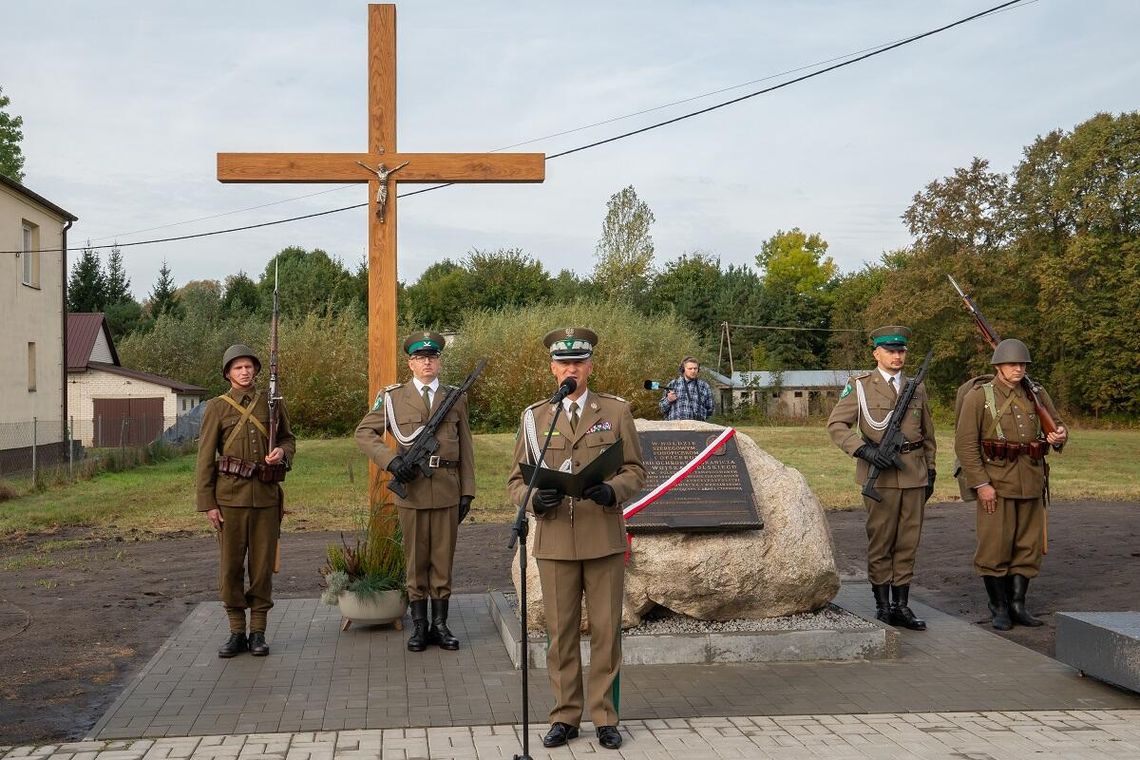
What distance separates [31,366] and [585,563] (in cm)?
2641

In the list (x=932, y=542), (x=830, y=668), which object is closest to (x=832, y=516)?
(x=932, y=542)

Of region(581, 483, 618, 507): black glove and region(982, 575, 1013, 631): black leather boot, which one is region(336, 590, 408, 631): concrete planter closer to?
region(581, 483, 618, 507): black glove

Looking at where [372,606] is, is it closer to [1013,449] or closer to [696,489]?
[696,489]

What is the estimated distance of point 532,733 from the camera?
5.92 metres

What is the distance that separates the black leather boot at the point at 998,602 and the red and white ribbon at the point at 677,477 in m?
2.38

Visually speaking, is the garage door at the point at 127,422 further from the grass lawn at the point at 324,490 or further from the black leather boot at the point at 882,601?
the black leather boot at the point at 882,601

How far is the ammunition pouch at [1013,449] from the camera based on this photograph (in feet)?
28.2

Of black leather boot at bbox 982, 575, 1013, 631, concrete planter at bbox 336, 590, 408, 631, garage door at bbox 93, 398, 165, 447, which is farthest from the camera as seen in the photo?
garage door at bbox 93, 398, 165, 447

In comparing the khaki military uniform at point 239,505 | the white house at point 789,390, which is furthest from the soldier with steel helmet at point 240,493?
the white house at point 789,390

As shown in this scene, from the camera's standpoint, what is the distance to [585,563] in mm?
5836

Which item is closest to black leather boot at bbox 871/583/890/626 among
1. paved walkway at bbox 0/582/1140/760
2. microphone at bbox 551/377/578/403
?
paved walkway at bbox 0/582/1140/760

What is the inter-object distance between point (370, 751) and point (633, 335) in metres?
38.5

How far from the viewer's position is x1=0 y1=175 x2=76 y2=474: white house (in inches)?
1032

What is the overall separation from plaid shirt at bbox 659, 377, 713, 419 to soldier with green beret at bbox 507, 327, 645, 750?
7088mm
